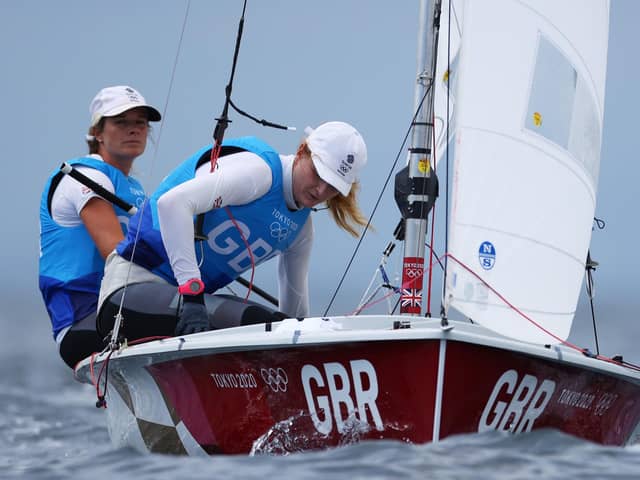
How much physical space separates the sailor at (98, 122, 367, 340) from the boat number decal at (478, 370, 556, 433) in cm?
103

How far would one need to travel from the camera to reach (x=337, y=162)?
4.74 metres

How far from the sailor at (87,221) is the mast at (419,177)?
1.26 metres

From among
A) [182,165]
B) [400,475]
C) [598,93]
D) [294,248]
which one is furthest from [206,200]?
[598,93]

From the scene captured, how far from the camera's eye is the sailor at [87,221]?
5406mm

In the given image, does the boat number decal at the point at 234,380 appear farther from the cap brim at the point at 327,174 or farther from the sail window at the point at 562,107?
the sail window at the point at 562,107

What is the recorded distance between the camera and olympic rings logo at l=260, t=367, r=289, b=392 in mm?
4277

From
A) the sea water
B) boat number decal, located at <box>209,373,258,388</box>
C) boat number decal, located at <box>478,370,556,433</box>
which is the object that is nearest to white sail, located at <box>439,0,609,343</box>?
boat number decal, located at <box>478,370,556,433</box>

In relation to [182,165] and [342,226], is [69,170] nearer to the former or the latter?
[182,165]

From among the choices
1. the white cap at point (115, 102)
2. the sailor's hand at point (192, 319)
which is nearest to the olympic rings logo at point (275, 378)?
the sailor's hand at point (192, 319)

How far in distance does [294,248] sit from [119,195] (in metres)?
0.83

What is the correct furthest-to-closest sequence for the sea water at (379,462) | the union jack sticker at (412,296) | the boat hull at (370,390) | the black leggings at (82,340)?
the black leggings at (82,340), the union jack sticker at (412,296), the boat hull at (370,390), the sea water at (379,462)

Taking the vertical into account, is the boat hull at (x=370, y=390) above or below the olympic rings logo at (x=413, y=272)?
below

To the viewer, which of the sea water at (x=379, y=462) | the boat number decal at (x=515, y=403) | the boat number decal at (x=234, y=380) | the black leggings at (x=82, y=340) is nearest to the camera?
the sea water at (x=379, y=462)

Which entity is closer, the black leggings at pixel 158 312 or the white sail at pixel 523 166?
the white sail at pixel 523 166
